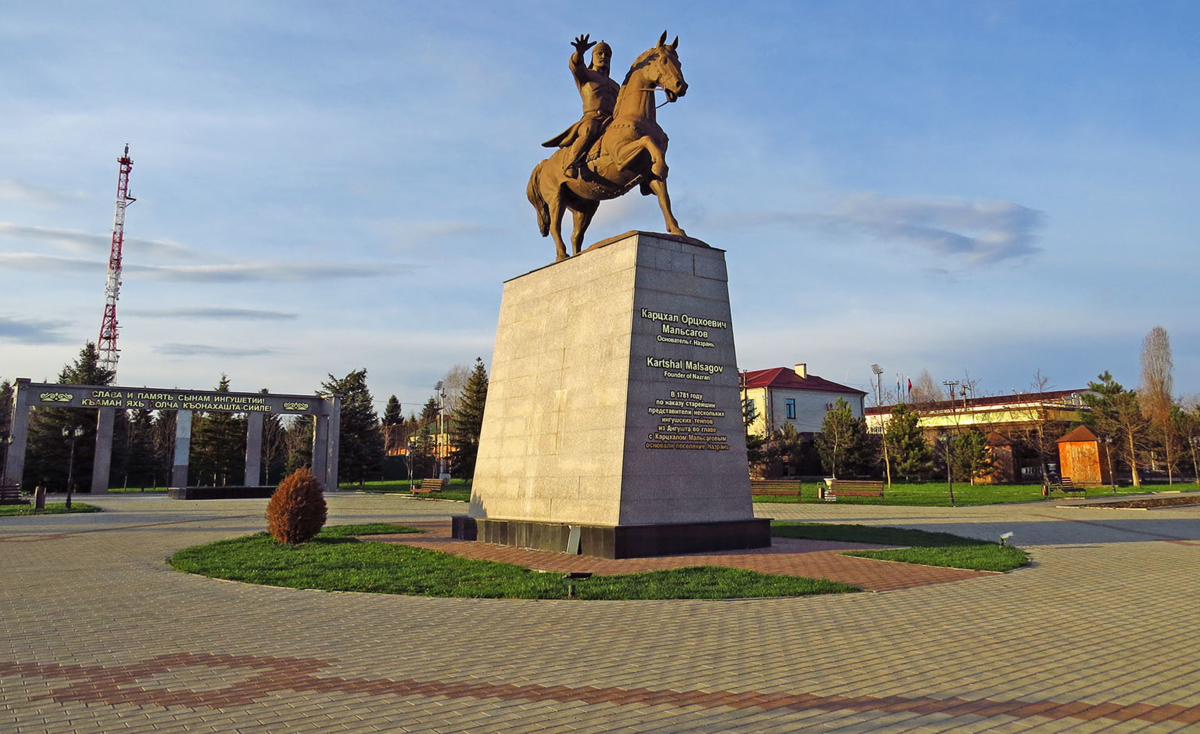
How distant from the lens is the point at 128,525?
2088cm

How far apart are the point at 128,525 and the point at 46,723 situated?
19.2 meters

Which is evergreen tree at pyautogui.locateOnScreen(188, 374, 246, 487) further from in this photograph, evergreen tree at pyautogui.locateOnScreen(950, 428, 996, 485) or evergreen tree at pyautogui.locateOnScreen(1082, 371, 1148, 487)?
evergreen tree at pyautogui.locateOnScreen(1082, 371, 1148, 487)

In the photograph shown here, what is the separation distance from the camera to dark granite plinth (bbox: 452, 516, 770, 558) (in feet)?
38.5

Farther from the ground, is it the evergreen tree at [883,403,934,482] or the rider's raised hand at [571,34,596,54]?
the rider's raised hand at [571,34,596,54]

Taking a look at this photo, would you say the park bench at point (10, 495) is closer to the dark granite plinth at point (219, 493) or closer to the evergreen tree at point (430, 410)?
the dark granite plinth at point (219, 493)

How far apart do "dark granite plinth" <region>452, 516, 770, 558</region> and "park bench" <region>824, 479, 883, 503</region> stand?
62.0 feet

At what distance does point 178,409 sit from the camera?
43.2 meters

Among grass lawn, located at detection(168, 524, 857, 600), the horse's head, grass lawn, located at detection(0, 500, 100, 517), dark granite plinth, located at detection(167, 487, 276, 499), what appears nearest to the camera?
grass lawn, located at detection(168, 524, 857, 600)

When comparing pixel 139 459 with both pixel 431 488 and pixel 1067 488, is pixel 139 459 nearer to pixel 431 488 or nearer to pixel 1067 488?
pixel 431 488

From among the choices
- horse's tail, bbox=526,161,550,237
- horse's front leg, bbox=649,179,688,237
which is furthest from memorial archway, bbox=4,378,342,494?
horse's front leg, bbox=649,179,688,237

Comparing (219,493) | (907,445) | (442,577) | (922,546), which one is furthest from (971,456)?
(442,577)

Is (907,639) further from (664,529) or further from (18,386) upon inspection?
(18,386)

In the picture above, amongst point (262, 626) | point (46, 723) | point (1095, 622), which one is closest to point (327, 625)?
point (262, 626)

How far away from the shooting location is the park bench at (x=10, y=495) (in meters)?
32.3
